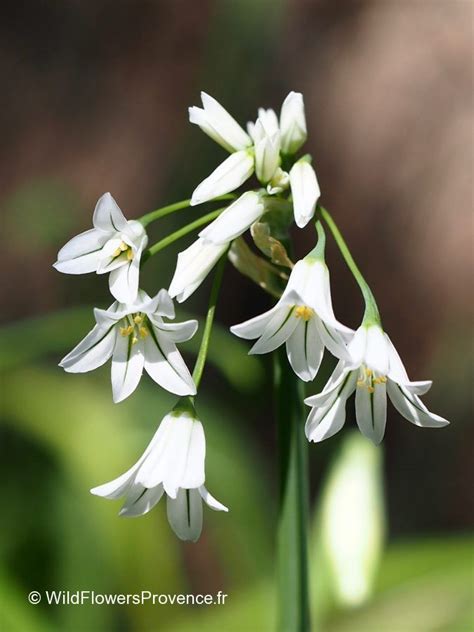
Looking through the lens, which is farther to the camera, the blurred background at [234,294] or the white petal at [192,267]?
the blurred background at [234,294]

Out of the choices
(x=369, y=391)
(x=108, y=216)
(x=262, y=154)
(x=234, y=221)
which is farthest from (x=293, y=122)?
(x=369, y=391)

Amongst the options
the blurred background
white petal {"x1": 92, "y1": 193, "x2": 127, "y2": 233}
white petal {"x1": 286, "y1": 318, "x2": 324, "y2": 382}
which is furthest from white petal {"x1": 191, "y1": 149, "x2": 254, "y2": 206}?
the blurred background

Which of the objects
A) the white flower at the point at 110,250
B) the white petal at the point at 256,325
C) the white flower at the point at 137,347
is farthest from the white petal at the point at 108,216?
A: the white petal at the point at 256,325

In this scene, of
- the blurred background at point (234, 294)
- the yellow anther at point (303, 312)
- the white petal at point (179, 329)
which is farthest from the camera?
the blurred background at point (234, 294)

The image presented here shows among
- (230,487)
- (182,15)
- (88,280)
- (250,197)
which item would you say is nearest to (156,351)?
(250,197)

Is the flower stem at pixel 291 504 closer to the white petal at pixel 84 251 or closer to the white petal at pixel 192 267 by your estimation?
the white petal at pixel 192 267

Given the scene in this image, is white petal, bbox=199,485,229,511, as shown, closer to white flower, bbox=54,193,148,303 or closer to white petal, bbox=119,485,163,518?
white petal, bbox=119,485,163,518
